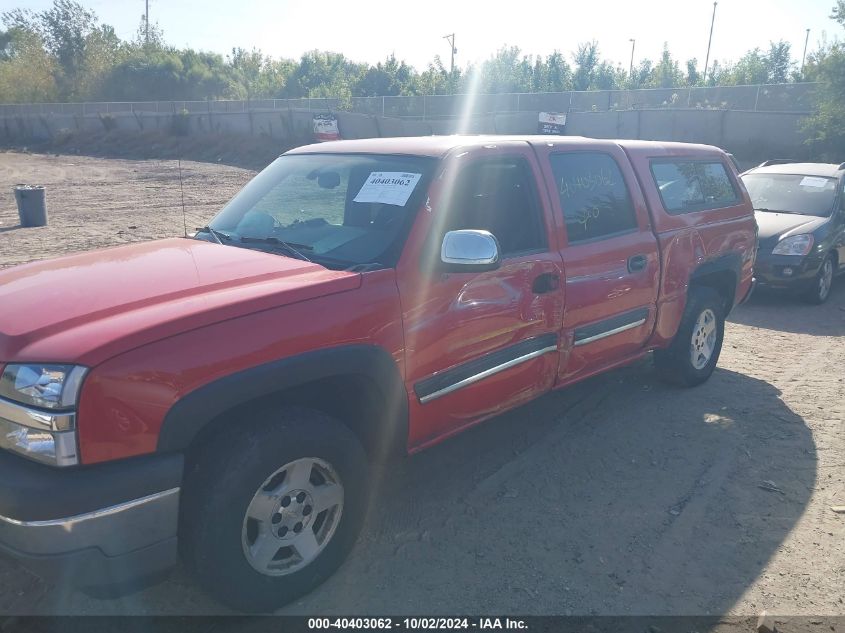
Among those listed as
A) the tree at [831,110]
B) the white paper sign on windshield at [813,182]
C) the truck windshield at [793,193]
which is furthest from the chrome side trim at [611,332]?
the tree at [831,110]

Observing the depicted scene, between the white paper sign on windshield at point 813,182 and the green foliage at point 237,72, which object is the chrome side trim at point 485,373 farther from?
the green foliage at point 237,72

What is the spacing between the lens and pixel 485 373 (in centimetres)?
357

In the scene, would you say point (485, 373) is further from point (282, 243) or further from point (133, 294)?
point (133, 294)

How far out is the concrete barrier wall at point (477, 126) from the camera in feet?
73.4

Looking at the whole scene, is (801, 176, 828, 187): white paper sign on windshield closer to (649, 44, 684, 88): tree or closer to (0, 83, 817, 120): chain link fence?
(0, 83, 817, 120): chain link fence

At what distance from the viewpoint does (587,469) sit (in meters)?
4.23

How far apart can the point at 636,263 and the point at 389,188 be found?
1.88 metres

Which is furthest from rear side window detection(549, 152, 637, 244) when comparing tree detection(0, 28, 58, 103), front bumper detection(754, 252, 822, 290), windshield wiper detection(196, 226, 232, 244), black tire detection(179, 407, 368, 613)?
tree detection(0, 28, 58, 103)

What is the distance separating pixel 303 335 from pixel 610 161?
275 cm

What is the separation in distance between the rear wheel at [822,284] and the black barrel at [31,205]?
13.7 meters

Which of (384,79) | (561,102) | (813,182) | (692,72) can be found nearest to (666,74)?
(692,72)

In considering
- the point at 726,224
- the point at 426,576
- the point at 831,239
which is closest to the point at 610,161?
the point at 726,224

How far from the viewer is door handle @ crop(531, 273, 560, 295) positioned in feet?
12.4

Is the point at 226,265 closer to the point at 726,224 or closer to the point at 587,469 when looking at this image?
the point at 587,469
